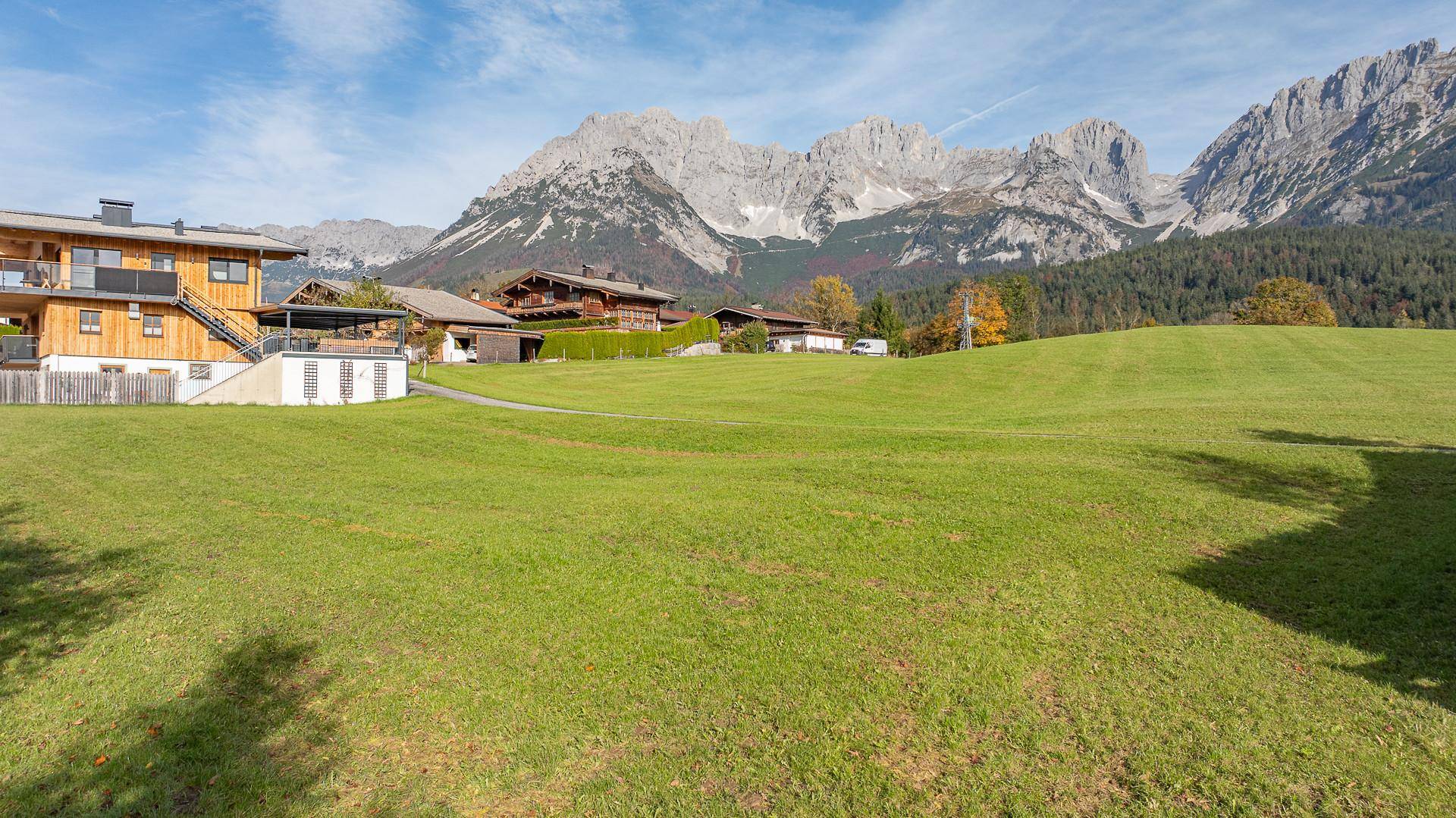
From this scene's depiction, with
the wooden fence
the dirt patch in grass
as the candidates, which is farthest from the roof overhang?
the dirt patch in grass

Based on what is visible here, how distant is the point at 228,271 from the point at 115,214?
8.11 meters

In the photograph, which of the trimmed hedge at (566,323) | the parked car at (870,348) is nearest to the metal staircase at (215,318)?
the trimmed hedge at (566,323)

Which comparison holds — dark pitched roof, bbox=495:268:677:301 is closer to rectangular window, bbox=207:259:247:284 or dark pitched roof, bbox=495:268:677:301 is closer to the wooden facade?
rectangular window, bbox=207:259:247:284

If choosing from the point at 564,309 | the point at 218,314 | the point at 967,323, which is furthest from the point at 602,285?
the point at 218,314

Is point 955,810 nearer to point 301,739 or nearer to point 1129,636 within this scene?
point 1129,636

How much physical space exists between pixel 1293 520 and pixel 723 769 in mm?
11350

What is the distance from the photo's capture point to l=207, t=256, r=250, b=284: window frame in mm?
39125

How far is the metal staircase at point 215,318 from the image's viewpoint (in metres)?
37.3

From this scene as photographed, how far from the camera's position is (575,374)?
49344 mm

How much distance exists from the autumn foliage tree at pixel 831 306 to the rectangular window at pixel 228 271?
95888 millimetres

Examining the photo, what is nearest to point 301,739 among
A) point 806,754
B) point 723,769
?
point 723,769

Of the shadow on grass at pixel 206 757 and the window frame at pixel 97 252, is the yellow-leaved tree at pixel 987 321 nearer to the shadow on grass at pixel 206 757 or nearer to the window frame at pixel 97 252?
the window frame at pixel 97 252

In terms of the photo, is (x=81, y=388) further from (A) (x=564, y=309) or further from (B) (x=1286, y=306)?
(B) (x=1286, y=306)

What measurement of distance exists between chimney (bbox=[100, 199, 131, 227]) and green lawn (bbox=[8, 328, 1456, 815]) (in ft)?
97.4
